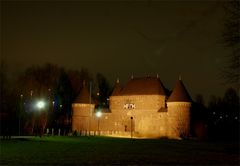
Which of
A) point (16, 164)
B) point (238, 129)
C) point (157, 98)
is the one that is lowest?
point (16, 164)

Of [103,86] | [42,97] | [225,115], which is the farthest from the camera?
[225,115]

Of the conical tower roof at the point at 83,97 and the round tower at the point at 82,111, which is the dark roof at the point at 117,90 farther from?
the conical tower roof at the point at 83,97

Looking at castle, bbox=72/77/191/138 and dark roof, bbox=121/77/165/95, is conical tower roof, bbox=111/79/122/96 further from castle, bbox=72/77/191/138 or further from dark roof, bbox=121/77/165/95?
dark roof, bbox=121/77/165/95

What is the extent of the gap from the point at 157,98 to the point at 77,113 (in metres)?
12.4

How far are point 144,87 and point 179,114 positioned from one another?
8592mm

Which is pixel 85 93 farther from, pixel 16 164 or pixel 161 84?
pixel 16 164

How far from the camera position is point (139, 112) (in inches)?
2906

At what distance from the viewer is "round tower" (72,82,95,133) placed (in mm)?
73875

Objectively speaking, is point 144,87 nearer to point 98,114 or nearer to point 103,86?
point 98,114

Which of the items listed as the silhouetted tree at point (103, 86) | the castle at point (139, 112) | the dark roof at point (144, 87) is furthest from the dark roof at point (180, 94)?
the silhouetted tree at point (103, 86)

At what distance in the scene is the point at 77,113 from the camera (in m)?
74.6

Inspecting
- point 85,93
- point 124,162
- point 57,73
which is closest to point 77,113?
point 85,93

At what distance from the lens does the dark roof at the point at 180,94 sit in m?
68.9

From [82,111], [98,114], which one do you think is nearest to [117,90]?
[98,114]
